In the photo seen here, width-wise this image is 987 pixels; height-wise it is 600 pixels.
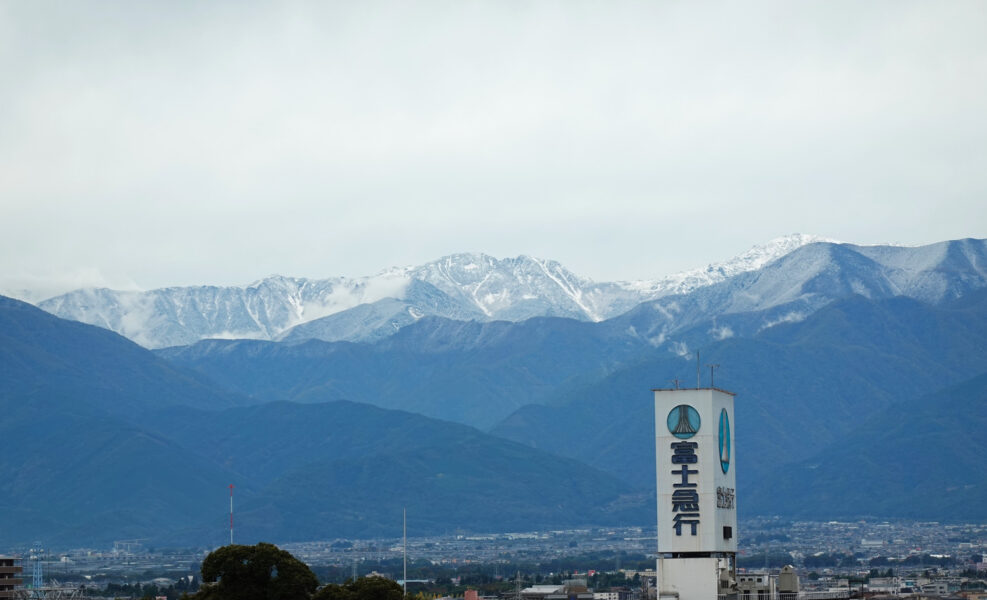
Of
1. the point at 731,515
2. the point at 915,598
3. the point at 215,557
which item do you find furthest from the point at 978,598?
the point at 215,557

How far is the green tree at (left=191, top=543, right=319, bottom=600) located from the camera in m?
90.9

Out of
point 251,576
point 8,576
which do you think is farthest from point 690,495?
point 8,576

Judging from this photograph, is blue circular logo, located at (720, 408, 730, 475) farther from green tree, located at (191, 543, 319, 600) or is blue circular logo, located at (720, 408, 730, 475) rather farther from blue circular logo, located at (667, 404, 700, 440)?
green tree, located at (191, 543, 319, 600)

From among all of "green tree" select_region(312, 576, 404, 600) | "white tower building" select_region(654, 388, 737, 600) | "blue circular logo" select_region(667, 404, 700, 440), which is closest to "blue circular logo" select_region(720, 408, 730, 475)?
"white tower building" select_region(654, 388, 737, 600)

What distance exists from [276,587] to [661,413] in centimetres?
2048

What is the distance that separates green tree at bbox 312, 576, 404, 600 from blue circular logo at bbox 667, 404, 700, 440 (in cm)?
1706

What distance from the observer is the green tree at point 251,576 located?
3578 inches

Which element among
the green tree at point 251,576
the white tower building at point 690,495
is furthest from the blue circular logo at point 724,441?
the green tree at point 251,576

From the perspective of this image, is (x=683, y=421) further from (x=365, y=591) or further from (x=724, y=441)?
(x=365, y=591)

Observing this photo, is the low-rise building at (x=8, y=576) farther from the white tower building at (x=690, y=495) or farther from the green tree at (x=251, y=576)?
the white tower building at (x=690, y=495)

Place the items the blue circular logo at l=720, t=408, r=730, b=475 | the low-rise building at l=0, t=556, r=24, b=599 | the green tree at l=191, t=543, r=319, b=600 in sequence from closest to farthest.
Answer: the blue circular logo at l=720, t=408, r=730, b=475 < the green tree at l=191, t=543, r=319, b=600 < the low-rise building at l=0, t=556, r=24, b=599

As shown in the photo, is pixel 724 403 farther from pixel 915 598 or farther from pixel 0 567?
pixel 915 598

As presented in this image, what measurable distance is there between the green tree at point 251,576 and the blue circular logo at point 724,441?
68.4 feet

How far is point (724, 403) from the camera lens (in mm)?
90938
